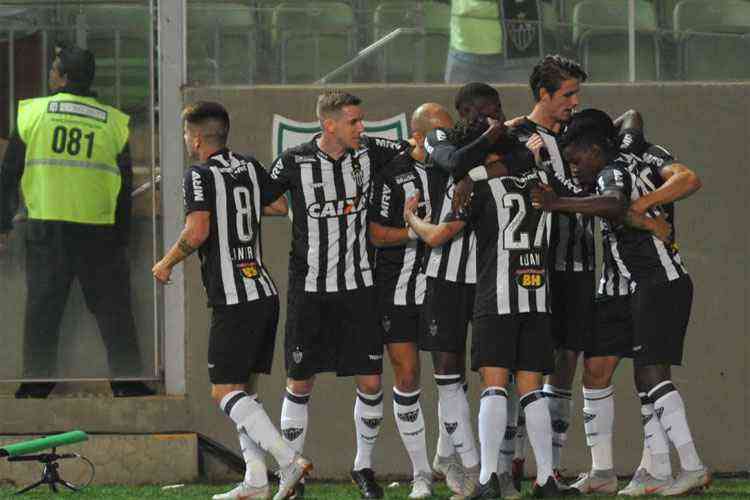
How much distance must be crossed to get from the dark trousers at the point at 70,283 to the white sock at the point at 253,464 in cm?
192

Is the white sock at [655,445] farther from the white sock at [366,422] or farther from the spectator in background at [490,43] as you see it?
the spectator in background at [490,43]

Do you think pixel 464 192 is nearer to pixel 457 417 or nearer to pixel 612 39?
pixel 457 417

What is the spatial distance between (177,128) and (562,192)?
2.81m

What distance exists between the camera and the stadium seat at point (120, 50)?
34.6 ft

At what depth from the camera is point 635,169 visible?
8.95m

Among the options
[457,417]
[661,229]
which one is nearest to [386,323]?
[457,417]

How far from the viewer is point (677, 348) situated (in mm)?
8844

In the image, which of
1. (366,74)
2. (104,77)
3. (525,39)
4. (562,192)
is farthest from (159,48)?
(562,192)

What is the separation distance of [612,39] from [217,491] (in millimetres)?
3683

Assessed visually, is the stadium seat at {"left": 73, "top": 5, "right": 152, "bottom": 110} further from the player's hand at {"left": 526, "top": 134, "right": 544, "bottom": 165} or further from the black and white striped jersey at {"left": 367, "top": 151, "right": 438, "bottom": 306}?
the player's hand at {"left": 526, "top": 134, "right": 544, "bottom": 165}

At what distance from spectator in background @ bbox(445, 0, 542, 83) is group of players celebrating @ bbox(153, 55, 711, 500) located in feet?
4.47

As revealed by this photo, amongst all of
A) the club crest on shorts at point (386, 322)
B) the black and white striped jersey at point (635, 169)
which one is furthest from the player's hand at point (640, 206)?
the club crest on shorts at point (386, 322)

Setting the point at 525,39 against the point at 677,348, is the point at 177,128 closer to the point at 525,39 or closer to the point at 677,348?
the point at 525,39

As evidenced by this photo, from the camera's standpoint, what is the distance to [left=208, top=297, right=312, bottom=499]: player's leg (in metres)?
8.59
